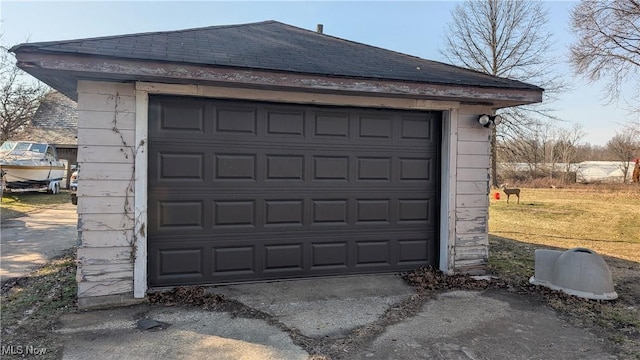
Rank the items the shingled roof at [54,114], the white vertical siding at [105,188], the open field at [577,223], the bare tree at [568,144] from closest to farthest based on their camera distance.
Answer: the white vertical siding at [105,188]
the open field at [577,223]
the shingled roof at [54,114]
the bare tree at [568,144]

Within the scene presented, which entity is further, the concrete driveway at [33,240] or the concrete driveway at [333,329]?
the concrete driveway at [33,240]

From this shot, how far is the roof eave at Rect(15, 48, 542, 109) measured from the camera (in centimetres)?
360

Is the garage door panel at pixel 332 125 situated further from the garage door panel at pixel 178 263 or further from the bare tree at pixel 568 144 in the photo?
the bare tree at pixel 568 144

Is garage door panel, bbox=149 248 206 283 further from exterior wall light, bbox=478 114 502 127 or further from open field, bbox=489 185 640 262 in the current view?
open field, bbox=489 185 640 262

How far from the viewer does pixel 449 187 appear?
17.2 ft

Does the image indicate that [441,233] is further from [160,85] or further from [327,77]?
[160,85]

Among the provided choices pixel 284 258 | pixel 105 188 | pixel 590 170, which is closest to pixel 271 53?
pixel 105 188

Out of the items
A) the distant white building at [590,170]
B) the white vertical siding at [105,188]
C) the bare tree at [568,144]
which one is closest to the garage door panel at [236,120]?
the white vertical siding at [105,188]

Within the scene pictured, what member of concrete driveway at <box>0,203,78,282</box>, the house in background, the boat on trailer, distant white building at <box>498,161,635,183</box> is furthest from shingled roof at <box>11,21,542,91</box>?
distant white building at <box>498,161,635,183</box>

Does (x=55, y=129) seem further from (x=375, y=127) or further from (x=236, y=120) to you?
(x=375, y=127)

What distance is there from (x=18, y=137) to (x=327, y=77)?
23.2 meters

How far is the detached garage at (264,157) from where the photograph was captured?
13.3ft

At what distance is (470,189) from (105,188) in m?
4.36

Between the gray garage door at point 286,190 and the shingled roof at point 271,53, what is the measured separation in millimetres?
554
